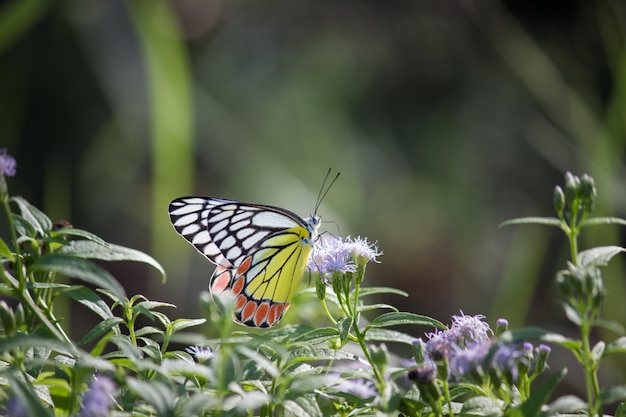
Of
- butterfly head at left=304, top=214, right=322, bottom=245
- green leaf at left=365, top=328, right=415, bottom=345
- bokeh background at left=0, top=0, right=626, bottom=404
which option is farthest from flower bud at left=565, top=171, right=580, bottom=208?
bokeh background at left=0, top=0, right=626, bottom=404

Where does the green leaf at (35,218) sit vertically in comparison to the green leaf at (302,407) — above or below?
above

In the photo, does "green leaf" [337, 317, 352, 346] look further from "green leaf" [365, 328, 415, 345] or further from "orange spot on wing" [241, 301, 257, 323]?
"orange spot on wing" [241, 301, 257, 323]

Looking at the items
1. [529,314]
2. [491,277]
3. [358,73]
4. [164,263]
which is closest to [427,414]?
[164,263]

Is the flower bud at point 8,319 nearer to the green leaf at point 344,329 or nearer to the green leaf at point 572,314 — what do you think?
the green leaf at point 344,329

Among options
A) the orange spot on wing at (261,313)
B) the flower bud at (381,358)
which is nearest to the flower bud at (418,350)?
the flower bud at (381,358)

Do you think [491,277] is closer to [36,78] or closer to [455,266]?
[455,266]

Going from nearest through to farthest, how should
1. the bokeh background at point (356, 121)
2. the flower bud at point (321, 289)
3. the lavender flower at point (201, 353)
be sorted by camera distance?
1. the lavender flower at point (201, 353)
2. the flower bud at point (321, 289)
3. the bokeh background at point (356, 121)

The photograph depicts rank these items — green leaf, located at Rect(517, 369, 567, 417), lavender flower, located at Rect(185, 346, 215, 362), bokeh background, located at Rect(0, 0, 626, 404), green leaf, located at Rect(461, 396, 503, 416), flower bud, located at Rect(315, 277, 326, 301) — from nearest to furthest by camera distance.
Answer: green leaf, located at Rect(517, 369, 567, 417)
green leaf, located at Rect(461, 396, 503, 416)
lavender flower, located at Rect(185, 346, 215, 362)
flower bud, located at Rect(315, 277, 326, 301)
bokeh background, located at Rect(0, 0, 626, 404)

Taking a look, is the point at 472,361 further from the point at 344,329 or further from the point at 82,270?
the point at 82,270
